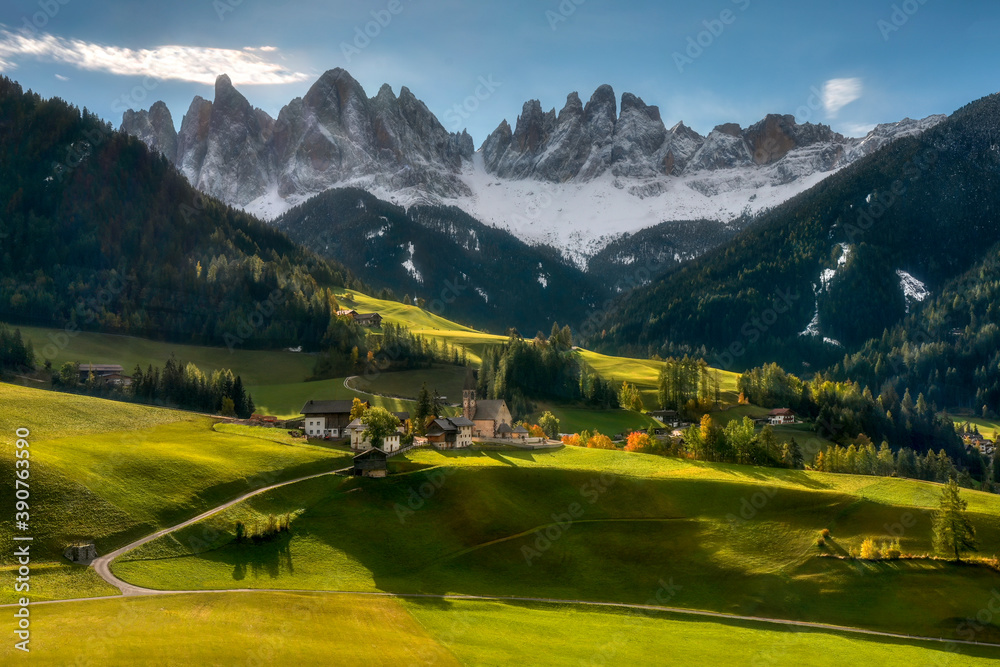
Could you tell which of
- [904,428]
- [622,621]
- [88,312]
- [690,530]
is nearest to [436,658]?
[622,621]

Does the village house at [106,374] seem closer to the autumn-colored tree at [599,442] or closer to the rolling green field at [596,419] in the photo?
the rolling green field at [596,419]

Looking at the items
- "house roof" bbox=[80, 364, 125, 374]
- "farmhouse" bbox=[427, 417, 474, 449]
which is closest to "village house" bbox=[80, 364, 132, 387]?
"house roof" bbox=[80, 364, 125, 374]

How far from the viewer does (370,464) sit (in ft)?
281

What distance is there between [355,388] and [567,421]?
49.7 m

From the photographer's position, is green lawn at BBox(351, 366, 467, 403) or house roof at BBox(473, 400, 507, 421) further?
green lawn at BBox(351, 366, 467, 403)

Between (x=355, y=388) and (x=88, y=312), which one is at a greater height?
(x=88, y=312)

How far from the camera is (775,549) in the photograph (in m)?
72.7

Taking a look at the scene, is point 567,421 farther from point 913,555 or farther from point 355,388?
point 913,555

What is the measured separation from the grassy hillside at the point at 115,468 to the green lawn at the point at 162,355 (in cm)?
6445

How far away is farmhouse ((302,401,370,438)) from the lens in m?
105

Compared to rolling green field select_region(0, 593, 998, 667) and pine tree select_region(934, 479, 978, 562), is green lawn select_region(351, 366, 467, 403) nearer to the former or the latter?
rolling green field select_region(0, 593, 998, 667)

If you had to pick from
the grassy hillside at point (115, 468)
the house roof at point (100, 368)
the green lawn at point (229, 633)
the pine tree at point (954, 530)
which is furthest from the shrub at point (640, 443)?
the house roof at point (100, 368)

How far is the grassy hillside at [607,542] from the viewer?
63781mm

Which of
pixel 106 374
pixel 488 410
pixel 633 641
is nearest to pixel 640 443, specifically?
pixel 488 410
